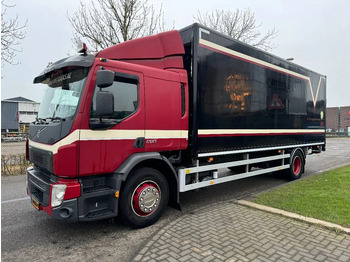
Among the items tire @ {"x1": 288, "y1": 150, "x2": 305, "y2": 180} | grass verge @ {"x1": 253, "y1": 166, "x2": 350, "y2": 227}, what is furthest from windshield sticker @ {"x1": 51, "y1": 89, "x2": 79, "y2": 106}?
tire @ {"x1": 288, "y1": 150, "x2": 305, "y2": 180}

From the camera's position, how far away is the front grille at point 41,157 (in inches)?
137

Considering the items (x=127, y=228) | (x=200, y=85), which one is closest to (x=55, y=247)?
(x=127, y=228)

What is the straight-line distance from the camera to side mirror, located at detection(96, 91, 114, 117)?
3.34 m

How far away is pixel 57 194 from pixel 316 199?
4.92m

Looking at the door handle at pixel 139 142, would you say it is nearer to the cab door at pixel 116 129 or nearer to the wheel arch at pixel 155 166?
the cab door at pixel 116 129

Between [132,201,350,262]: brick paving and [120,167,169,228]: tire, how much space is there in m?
0.35

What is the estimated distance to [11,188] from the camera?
269 inches

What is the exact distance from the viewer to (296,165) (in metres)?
8.09

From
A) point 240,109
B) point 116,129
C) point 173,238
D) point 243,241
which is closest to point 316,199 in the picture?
point 240,109

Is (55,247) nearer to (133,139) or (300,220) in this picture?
(133,139)

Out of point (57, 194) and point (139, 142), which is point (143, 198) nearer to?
point (139, 142)

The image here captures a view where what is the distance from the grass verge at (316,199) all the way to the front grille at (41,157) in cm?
393

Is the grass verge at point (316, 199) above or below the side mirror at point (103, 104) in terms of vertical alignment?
below

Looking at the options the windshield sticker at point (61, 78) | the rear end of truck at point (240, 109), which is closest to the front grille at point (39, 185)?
the windshield sticker at point (61, 78)
